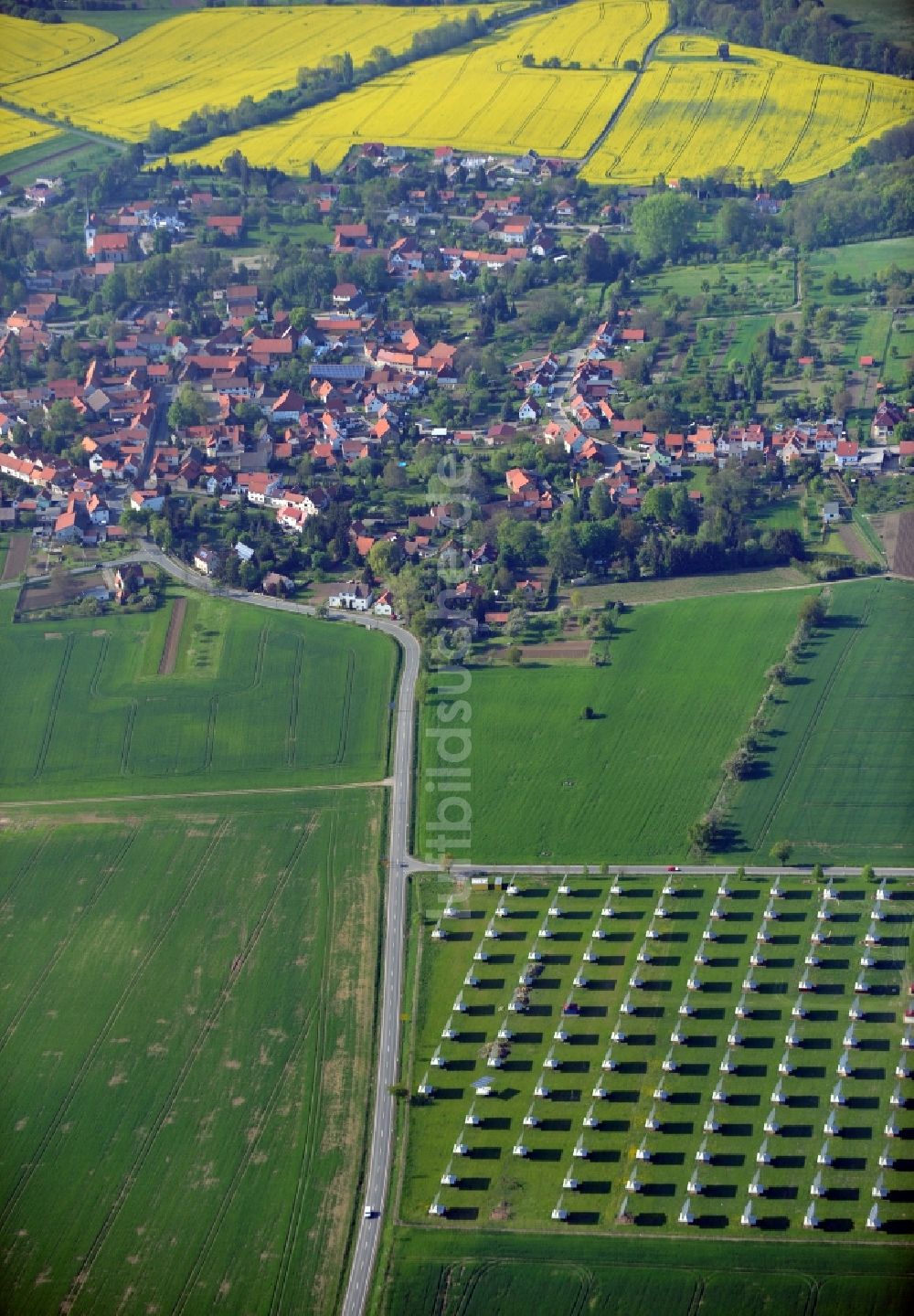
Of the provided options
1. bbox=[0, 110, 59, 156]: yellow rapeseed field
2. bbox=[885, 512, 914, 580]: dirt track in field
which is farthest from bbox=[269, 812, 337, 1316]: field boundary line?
bbox=[0, 110, 59, 156]: yellow rapeseed field

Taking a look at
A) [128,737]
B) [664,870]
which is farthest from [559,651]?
[128,737]

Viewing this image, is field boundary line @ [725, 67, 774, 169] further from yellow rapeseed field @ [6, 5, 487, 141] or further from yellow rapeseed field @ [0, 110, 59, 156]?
yellow rapeseed field @ [0, 110, 59, 156]

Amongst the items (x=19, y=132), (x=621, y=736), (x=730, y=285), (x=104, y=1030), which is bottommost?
(x=104, y=1030)

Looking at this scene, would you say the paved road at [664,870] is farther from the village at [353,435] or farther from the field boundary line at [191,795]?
the village at [353,435]

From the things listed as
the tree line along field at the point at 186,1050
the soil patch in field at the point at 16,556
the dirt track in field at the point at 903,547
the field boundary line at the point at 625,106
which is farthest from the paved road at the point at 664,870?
the field boundary line at the point at 625,106

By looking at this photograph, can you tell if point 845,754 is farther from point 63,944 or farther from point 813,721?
point 63,944
